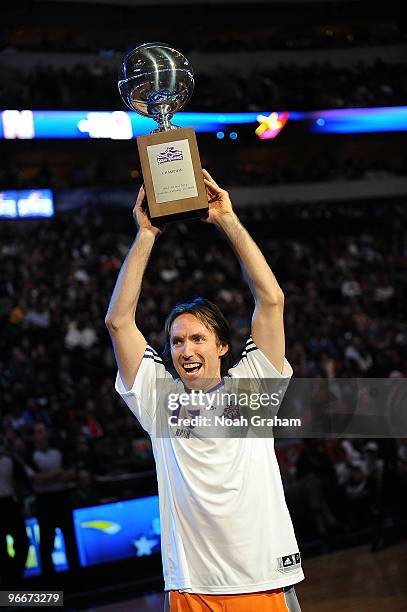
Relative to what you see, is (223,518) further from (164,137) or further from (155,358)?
(164,137)

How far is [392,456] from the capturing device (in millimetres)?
7879

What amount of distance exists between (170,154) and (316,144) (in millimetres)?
17519

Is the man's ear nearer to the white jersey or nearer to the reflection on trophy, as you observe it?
the white jersey

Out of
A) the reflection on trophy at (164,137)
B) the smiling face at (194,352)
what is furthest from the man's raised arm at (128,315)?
the reflection on trophy at (164,137)

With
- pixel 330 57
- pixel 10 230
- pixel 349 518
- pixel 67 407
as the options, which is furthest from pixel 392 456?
pixel 330 57

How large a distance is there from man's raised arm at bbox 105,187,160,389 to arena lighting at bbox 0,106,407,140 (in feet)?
37.2

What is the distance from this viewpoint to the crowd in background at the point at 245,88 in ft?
48.5

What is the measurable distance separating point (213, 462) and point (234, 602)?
38 cm

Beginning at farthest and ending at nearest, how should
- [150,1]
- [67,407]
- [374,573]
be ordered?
[150,1] → [67,407] → [374,573]

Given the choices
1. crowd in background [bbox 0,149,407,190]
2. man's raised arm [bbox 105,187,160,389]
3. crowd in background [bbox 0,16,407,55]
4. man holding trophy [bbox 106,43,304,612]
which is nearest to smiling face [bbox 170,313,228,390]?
man holding trophy [bbox 106,43,304,612]

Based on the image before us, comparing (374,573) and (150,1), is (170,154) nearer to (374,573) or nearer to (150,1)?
(374,573)

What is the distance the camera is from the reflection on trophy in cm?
282

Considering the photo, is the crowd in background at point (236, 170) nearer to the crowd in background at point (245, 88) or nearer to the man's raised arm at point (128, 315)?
the crowd in background at point (245, 88)

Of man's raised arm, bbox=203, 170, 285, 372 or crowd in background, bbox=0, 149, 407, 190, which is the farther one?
crowd in background, bbox=0, 149, 407, 190
